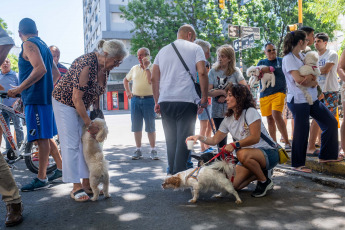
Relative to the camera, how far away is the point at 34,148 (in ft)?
18.6

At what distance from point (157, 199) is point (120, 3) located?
41361 mm

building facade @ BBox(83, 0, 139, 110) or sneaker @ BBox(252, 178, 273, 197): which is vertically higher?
building facade @ BBox(83, 0, 139, 110)

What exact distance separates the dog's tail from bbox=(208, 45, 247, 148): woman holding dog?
1288 mm

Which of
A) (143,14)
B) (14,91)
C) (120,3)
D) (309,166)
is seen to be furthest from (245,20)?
(14,91)

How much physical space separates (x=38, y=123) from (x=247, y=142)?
2628 mm

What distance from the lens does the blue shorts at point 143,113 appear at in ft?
22.3

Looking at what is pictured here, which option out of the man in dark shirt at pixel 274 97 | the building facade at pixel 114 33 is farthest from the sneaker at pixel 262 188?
the building facade at pixel 114 33

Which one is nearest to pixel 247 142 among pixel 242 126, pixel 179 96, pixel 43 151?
pixel 242 126

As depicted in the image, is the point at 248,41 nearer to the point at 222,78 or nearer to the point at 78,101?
the point at 222,78

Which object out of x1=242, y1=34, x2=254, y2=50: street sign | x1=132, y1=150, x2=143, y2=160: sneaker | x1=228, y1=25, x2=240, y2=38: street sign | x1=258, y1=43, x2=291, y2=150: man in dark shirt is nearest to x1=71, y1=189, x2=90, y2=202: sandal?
x1=132, y1=150, x2=143, y2=160: sneaker

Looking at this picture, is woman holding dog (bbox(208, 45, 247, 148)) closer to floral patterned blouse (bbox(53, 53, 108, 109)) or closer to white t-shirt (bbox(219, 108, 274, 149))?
white t-shirt (bbox(219, 108, 274, 149))

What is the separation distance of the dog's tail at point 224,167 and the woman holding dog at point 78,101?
4.61 feet

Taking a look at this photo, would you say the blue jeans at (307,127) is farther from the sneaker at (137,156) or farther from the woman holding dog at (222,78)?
the sneaker at (137,156)

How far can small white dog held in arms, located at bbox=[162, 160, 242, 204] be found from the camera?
365 cm
